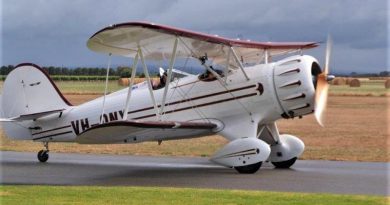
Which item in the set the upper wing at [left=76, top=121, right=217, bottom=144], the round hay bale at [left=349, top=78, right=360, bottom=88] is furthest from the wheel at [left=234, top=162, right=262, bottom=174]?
the round hay bale at [left=349, top=78, right=360, bottom=88]

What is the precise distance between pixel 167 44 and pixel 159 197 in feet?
19.8

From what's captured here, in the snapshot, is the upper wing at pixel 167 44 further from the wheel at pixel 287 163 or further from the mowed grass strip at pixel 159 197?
the mowed grass strip at pixel 159 197

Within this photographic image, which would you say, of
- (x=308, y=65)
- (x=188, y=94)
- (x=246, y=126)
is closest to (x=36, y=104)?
(x=188, y=94)

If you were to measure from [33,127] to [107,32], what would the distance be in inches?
189

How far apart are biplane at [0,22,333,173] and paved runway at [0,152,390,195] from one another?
62cm

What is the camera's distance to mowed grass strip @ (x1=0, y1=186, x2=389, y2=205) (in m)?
9.45

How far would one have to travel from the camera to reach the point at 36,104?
17812 millimetres

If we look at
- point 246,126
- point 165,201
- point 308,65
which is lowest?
point 165,201

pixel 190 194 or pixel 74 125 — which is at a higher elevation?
Result: pixel 74 125

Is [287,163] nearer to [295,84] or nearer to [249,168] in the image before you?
[249,168]

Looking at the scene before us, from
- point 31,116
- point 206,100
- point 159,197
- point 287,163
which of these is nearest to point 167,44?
point 206,100

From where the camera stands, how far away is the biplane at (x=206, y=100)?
14125 mm

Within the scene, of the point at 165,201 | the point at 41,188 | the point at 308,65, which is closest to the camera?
the point at 165,201

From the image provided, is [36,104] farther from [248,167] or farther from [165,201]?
[165,201]
